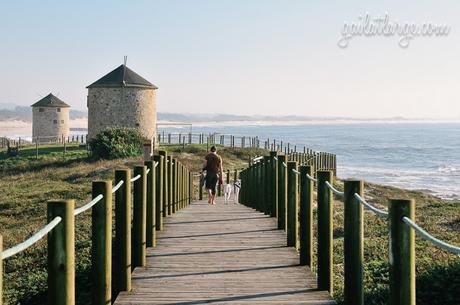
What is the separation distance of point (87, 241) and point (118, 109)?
36.7m

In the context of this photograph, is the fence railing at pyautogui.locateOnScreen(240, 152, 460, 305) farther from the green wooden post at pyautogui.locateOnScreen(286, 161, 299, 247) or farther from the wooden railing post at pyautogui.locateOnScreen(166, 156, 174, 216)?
the wooden railing post at pyautogui.locateOnScreen(166, 156, 174, 216)

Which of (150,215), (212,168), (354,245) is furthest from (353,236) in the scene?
(212,168)

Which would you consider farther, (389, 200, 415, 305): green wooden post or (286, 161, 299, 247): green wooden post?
(286, 161, 299, 247): green wooden post

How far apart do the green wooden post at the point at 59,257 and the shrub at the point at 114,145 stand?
3413 cm

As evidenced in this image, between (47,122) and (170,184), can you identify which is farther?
(47,122)

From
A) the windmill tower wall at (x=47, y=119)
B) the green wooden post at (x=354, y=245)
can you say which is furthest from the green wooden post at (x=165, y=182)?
the windmill tower wall at (x=47, y=119)

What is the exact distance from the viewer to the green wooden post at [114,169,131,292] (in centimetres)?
555

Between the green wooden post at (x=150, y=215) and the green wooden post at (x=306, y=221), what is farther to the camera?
the green wooden post at (x=150, y=215)

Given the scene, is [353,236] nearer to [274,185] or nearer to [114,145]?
[274,185]

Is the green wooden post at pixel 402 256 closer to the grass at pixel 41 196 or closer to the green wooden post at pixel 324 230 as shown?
the green wooden post at pixel 324 230

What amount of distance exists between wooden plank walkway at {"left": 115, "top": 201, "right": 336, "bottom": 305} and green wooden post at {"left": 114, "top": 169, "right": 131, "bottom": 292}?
163 millimetres

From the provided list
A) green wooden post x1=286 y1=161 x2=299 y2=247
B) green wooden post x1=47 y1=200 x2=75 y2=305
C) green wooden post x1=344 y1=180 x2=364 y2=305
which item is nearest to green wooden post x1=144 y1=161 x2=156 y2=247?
green wooden post x1=286 y1=161 x2=299 y2=247

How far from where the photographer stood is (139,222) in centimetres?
660

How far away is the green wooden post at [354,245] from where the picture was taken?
479cm
